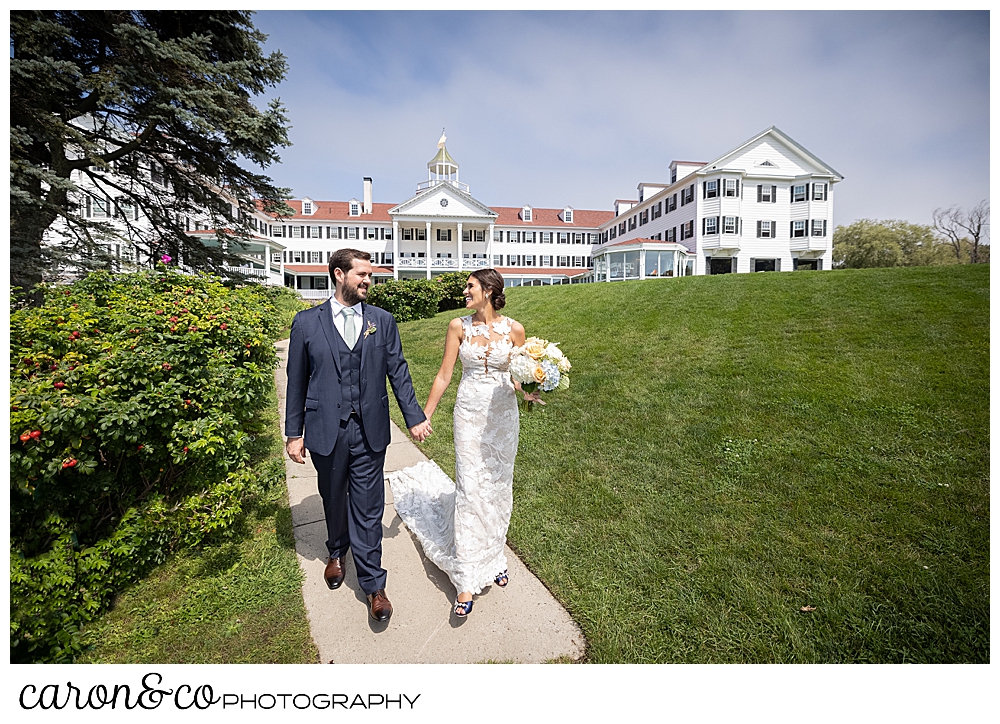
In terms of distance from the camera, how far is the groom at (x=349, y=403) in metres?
2.76

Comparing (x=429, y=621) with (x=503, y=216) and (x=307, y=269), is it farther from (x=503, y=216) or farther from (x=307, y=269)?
(x=503, y=216)

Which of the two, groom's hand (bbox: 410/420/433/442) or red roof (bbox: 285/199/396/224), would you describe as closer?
groom's hand (bbox: 410/420/433/442)

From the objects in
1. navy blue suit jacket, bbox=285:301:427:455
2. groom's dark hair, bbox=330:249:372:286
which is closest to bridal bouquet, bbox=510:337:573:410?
navy blue suit jacket, bbox=285:301:427:455

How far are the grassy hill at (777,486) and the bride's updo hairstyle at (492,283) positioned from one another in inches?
77.9

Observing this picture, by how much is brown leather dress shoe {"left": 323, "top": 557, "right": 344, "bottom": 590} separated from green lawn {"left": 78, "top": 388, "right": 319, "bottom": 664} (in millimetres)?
194

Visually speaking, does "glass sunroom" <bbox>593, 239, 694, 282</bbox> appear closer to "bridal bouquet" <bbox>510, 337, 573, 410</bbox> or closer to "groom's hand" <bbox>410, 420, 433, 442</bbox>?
"bridal bouquet" <bbox>510, 337, 573, 410</bbox>

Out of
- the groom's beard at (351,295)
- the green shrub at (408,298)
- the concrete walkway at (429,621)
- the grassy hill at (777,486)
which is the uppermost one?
the green shrub at (408,298)

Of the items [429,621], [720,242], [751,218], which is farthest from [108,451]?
[751,218]

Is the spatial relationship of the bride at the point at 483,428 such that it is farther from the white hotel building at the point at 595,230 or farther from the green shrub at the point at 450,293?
the white hotel building at the point at 595,230

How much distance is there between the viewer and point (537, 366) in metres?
2.82

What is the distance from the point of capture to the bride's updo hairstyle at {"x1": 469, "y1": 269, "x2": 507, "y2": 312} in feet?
9.89

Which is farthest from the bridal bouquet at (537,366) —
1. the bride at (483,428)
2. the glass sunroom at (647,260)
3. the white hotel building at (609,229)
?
the white hotel building at (609,229)

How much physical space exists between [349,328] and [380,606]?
69.6 inches

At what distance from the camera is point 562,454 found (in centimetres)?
516
